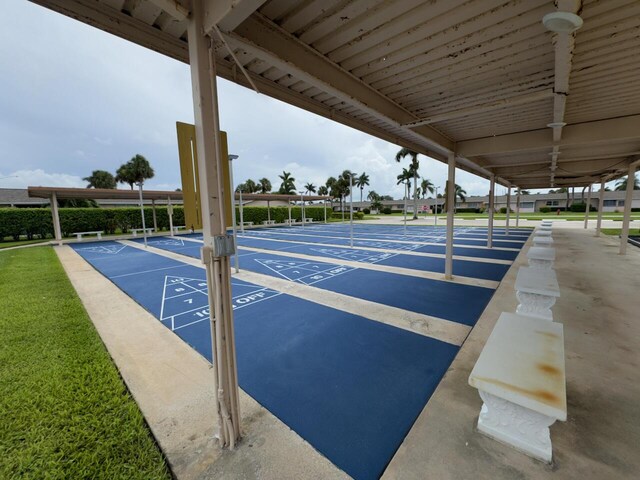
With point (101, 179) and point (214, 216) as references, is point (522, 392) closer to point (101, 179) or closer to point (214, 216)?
point (214, 216)

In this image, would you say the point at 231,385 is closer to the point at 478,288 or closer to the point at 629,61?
the point at 629,61

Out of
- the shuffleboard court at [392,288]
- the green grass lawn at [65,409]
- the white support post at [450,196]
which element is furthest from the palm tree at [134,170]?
the white support post at [450,196]

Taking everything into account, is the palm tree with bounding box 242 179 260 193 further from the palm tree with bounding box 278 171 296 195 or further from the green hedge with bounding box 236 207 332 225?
the green hedge with bounding box 236 207 332 225

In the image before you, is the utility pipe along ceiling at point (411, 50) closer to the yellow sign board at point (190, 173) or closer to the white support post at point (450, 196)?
the yellow sign board at point (190, 173)

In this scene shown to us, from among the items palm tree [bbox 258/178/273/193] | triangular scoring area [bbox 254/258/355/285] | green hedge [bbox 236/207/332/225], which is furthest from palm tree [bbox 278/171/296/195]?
triangular scoring area [bbox 254/258/355/285]

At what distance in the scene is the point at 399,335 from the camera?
4.32 metres

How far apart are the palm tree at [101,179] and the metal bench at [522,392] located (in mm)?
64095

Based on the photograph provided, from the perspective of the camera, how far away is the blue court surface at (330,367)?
245 centimetres

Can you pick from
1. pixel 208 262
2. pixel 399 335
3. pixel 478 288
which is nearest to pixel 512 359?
pixel 399 335

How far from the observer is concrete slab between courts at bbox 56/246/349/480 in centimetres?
212

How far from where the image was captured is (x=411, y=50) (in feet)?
9.71

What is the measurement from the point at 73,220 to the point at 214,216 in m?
→ 26.1

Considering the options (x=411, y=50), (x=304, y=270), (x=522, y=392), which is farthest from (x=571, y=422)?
(x=304, y=270)

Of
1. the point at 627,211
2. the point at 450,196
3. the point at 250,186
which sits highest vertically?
the point at 250,186
